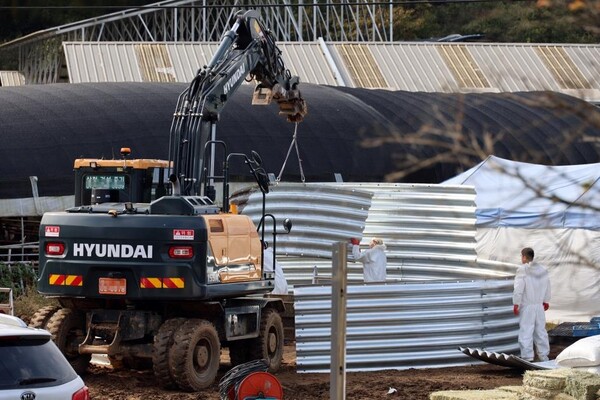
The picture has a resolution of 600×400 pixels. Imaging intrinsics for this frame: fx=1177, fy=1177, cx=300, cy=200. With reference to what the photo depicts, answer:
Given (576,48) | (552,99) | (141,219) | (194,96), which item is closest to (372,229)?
(194,96)

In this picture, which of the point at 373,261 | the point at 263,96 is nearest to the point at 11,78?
the point at 373,261

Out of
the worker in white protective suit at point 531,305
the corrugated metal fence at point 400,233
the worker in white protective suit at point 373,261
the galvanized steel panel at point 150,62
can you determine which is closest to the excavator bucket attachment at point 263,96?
the corrugated metal fence at point 400,233

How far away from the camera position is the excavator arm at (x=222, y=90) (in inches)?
617

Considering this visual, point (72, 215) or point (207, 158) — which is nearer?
point (72, 215)

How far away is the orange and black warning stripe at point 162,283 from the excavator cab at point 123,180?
1647 mm

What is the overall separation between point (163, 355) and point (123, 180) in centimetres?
270

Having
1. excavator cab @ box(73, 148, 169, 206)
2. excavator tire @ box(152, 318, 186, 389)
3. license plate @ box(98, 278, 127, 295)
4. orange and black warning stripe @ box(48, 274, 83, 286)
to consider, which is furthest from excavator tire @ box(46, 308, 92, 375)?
excavator cab @ box(73, 148, 169, 206)

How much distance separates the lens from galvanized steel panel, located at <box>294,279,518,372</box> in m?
15.7

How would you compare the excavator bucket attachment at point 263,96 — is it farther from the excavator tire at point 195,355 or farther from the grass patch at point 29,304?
the grass patch at point 29,304

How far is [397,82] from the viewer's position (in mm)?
43875

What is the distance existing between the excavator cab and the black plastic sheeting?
10113 mm

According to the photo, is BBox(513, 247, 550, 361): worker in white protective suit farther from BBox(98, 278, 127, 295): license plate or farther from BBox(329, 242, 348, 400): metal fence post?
BBox(329, 242, 348, 400): metal fence post

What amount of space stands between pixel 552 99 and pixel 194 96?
456 inches

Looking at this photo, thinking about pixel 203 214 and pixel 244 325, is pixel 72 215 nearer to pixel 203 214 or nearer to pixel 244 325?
pixel 203 214
